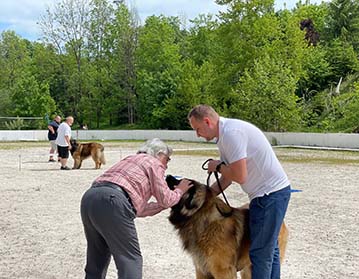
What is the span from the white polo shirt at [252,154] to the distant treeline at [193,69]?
30.6m

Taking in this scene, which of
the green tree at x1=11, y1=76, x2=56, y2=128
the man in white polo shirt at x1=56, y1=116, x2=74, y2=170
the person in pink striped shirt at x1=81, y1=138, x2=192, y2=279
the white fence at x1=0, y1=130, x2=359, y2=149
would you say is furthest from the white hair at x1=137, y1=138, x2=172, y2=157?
the green tree at x1=11, y1=76, x2=56, y2=128

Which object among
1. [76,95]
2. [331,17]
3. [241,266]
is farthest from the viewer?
[76,95]

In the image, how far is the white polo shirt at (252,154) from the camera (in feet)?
11.7

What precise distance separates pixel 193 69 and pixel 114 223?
45951 mm

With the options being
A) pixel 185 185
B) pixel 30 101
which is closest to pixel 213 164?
pixel 185 185

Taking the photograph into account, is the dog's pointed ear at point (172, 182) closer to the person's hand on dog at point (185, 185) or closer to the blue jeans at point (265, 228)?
the person's hand on dog at point (185, 185)

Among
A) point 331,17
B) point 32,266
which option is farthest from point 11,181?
point 331,17

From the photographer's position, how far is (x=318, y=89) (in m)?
46.8

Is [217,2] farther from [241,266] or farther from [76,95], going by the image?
[241,266]

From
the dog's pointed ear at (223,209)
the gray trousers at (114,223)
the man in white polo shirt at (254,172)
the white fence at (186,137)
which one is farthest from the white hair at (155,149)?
the white fence at (186,137)

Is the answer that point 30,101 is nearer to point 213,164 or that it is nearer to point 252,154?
point 213,164

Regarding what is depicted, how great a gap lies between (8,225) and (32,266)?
2609 millimetres

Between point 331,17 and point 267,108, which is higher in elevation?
point 331,17

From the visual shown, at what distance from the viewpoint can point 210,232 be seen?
383 centimetres
